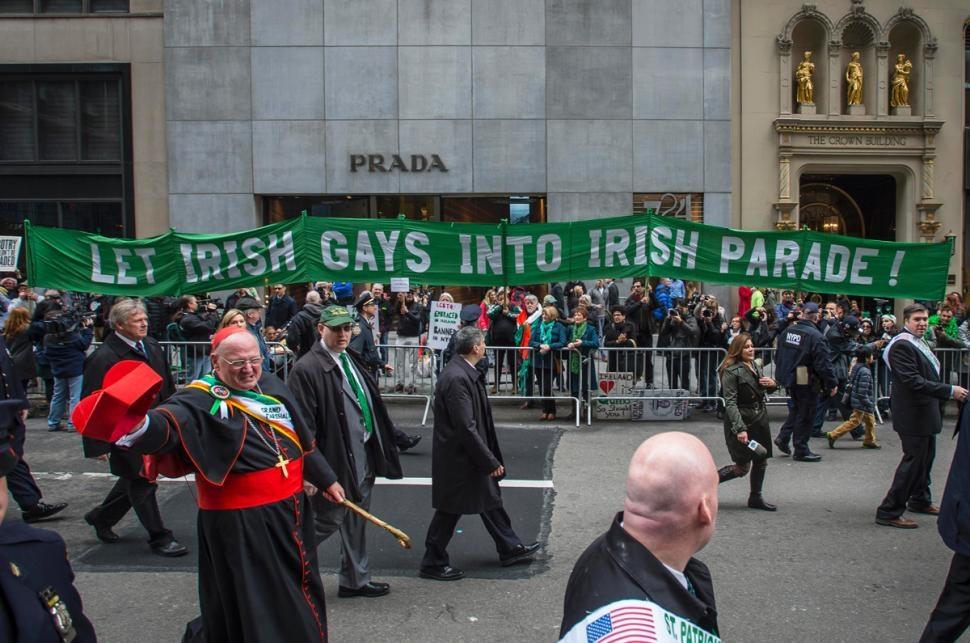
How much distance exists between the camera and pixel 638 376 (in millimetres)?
12688

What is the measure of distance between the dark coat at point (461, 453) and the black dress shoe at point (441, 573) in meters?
0.42

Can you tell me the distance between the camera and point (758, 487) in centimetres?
811

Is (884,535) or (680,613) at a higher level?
(680,613)

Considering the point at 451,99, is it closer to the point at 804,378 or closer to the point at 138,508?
the point at 804,378

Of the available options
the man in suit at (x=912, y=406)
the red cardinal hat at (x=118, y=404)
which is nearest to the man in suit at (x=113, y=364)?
the red cardinal hat at (x=118, y=404)

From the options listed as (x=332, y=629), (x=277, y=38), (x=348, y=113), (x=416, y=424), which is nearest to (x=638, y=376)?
(x=416, y=424)

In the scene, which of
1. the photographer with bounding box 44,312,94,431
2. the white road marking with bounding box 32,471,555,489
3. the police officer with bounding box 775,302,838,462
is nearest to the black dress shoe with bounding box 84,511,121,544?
the white road marking with bounding box 32,471,555,489

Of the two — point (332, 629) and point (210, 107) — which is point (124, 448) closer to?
point (332, 629)

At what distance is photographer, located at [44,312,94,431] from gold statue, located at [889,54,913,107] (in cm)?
2029

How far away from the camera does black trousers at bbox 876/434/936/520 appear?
7.29 m

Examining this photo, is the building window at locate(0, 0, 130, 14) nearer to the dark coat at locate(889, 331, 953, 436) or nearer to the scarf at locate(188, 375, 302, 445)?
the dark coat at locate(889, 331, 953, 436)

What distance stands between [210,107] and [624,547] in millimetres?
22226

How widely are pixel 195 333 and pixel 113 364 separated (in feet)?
21.3

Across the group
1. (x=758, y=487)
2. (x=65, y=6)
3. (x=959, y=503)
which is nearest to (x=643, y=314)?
(x=758, y=487)
